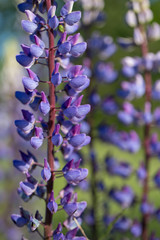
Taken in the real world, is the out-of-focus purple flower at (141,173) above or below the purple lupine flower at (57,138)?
below

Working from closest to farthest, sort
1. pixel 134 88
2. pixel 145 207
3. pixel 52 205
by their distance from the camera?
1. pixel 52 205
2. pixel 145 207
3. pixel 134 88

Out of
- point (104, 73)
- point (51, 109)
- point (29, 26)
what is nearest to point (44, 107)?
point (51, 109)

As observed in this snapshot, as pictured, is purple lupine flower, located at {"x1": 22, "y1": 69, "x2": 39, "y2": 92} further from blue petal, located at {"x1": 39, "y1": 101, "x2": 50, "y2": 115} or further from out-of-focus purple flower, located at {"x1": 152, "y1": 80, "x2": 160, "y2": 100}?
out-of-focus purple flower, located at {"x1": 152, "y1": 80, "x2": 160, "y2": 100}

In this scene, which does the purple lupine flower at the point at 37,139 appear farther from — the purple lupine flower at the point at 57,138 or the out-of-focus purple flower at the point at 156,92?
the out-of-focus purple flower at the point at 156,92

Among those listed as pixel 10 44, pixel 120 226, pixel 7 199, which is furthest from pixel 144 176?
pixel 10 44

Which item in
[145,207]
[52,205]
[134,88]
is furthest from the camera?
[134,88]

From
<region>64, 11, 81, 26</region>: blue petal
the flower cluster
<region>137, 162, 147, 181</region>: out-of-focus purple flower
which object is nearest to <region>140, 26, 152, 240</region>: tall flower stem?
<region>137, 162, 147, 181</region>: out-of-focus purple flower

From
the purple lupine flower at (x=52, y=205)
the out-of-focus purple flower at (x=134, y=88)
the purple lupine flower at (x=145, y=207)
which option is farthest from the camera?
the out-of-focus purple flower at (x=134, y=88)

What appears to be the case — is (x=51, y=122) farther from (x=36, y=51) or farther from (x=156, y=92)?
(x=156, y=92)

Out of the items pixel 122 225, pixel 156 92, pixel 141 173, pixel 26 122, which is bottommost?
pixel 122 225

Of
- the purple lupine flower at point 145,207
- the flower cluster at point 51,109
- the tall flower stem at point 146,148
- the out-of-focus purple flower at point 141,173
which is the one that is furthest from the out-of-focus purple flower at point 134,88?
the flower cluster at point 51,109

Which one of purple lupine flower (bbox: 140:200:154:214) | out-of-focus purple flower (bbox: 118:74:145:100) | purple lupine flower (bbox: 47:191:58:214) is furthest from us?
out-of-focus purple flower (bbox: 118:74:145:100)

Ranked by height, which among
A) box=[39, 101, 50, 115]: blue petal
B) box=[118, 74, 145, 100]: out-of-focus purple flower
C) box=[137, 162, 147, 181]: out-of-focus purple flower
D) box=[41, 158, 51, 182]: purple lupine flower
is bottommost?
box=[137, 162, 147, 181]: out-of-focus purple flower

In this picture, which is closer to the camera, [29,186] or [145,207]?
[29,186]
